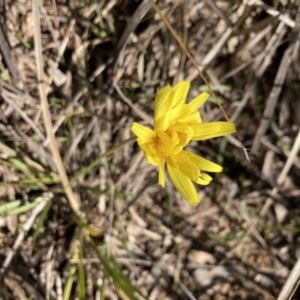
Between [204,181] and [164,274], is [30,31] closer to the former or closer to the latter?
[204,181]

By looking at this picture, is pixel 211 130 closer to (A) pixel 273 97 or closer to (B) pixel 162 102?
(B) pixel 162 102

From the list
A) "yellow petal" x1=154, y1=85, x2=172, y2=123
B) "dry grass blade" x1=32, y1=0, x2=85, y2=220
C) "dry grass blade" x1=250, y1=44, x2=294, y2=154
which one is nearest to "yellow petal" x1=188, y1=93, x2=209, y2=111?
"yellow petal" x1=154, y1=85, x2=172, y2=123

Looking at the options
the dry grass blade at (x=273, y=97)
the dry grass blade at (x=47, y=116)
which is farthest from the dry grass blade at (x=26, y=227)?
the dry grass blade at (x=273, y=97)

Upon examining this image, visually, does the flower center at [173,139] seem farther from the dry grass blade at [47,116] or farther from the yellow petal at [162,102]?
the dry grass blade at [47,116]

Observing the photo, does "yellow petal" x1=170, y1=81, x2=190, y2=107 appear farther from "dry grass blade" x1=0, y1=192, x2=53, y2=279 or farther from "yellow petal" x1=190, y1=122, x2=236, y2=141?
"dry grass blade" x1=0, y1=192, x2=53, y2=279

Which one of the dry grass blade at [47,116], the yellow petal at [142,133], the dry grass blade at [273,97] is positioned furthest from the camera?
the dry grass blade at [273,97]

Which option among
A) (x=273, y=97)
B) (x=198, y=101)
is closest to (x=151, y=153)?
(x=198, y=101)

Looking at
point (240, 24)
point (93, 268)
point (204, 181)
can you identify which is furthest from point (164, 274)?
point (240, 24)
